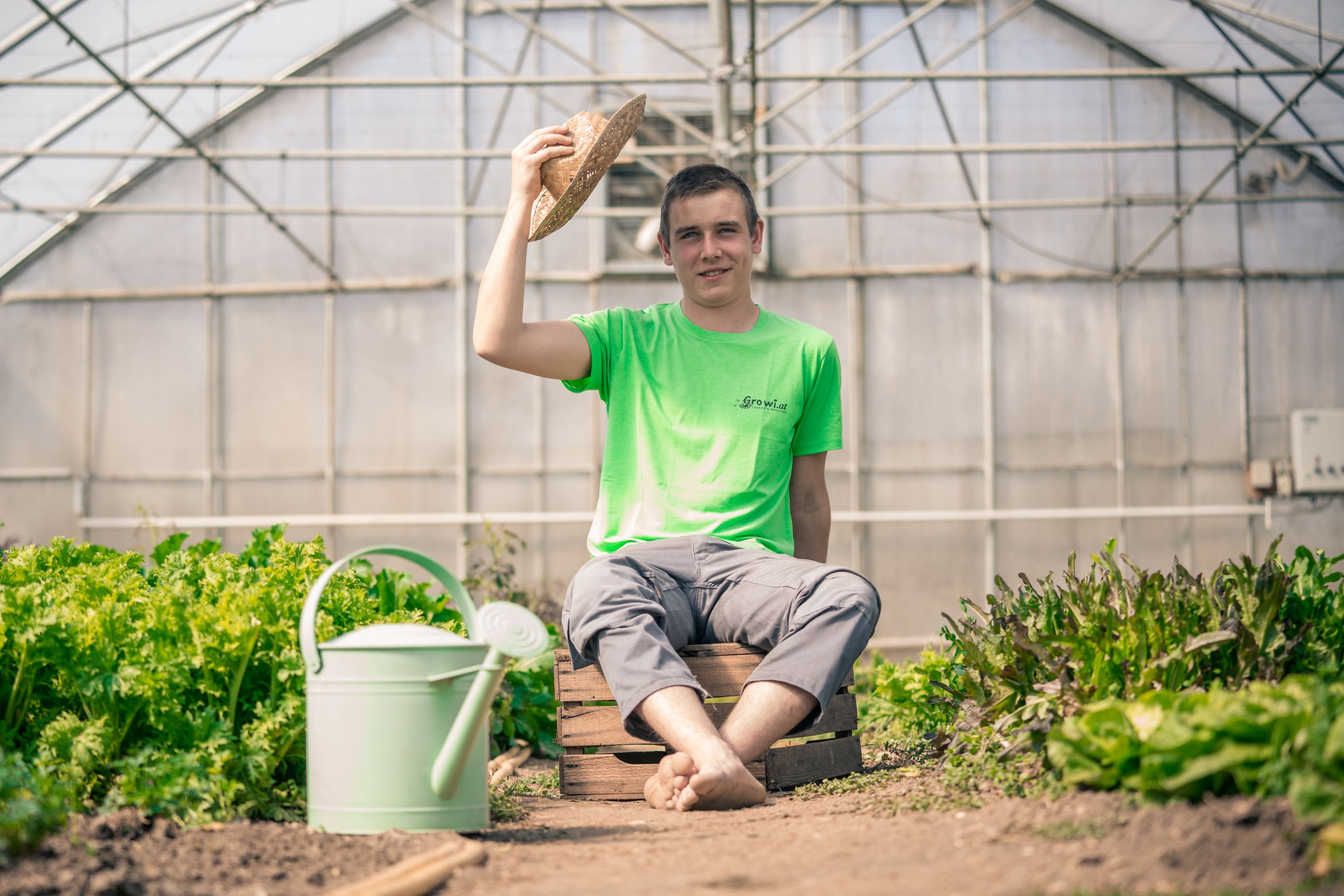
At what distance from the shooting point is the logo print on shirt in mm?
2701

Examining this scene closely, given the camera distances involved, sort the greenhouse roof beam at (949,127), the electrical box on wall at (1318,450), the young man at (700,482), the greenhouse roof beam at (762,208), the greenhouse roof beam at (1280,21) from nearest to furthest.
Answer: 1. the young man at (700,482)
2. the greenhouse roof beam at (1280,21)
3. the greenhouse roof beam at (949,127)
4. the greenhouse roof beam at (762,208)
5. the electrical box on wall at (1318,450)

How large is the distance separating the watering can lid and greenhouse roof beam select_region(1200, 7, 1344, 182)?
7234mm

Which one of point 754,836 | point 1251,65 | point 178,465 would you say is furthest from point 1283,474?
point 178,465

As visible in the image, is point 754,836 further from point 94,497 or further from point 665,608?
point 94,497

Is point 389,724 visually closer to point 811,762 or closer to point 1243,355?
point 811,762

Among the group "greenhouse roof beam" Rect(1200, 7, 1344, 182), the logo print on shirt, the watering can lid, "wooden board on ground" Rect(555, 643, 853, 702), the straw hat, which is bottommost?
"wooden board on ground" Rect(555, 643, 853, 702)

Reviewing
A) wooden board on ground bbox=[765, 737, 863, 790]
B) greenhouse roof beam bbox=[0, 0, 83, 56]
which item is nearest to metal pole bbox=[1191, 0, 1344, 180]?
wooden board on ground bbox=[765, 737, 863, 790]

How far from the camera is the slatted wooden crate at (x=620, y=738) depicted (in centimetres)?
254

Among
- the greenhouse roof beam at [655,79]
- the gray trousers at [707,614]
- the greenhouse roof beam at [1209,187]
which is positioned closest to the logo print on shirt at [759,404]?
the gray trousers at [707,614]

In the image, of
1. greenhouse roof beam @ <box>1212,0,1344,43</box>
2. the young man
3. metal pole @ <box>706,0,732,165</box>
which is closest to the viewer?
the young man

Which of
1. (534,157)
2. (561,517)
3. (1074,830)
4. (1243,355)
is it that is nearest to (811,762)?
(1074,830)

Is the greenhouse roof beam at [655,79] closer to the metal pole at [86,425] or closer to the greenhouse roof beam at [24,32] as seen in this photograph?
the greenhouse roof beam at [24,32]

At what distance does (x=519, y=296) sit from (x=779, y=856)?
127 centimetres

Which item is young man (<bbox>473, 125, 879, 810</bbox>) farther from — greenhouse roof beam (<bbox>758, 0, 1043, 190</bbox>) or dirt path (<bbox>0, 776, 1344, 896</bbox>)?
greenhouse roof beam (<bbox>758, 0, 1043, 190</bbox>)
